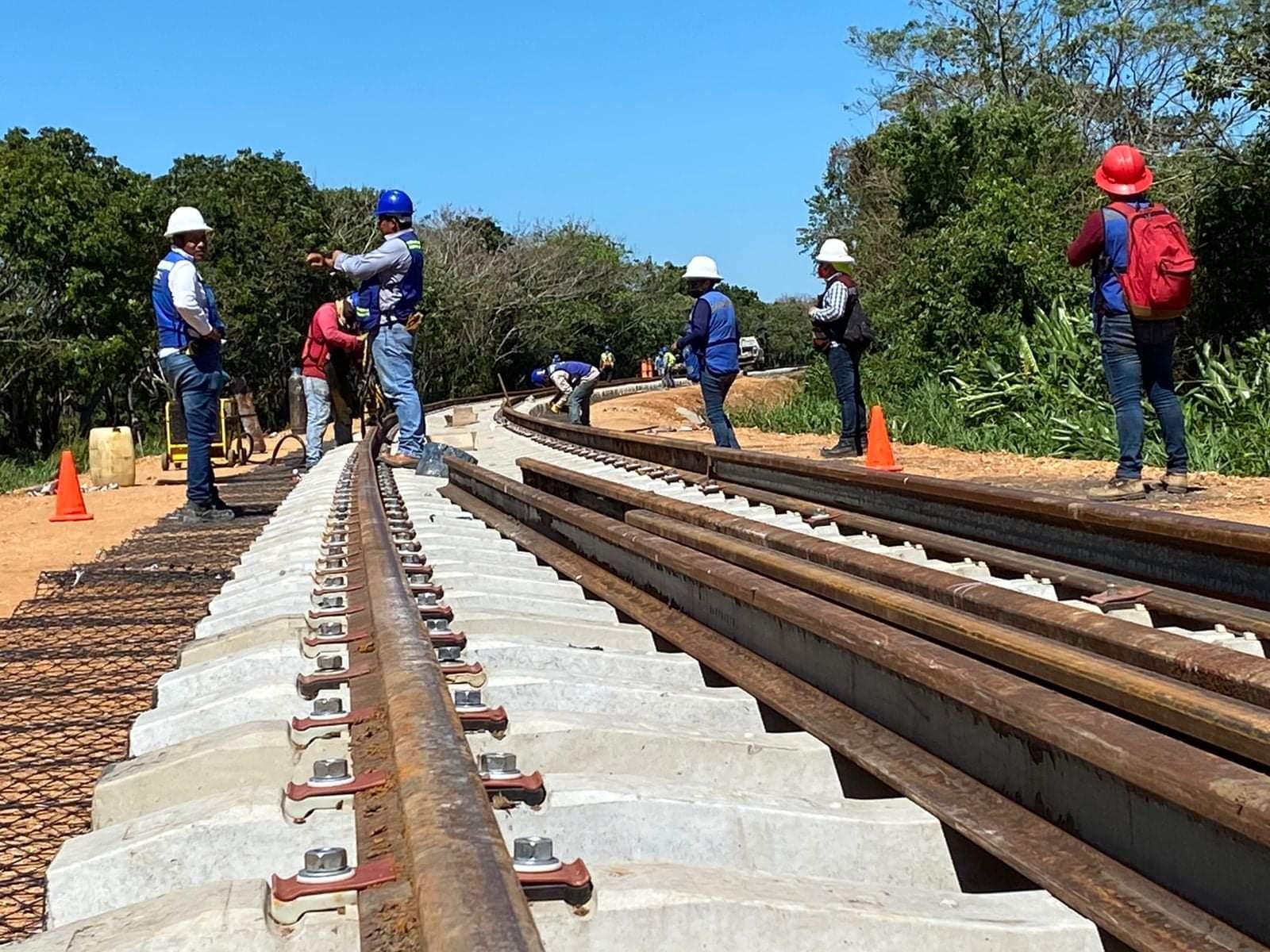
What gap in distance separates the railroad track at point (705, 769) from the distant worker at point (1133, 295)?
3.25m

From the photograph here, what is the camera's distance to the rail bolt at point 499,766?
2.09m

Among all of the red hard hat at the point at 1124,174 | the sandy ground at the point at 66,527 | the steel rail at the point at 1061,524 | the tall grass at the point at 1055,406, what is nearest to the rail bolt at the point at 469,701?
the steel rail at the point at 1061,524

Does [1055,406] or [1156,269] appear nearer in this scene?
[1156,269]

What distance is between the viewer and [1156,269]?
7.25 m

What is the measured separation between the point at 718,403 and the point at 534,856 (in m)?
9.88

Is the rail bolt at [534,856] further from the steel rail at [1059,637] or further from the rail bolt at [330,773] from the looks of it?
the steel rail at [1059,637]

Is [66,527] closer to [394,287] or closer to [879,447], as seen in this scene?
[394,287]

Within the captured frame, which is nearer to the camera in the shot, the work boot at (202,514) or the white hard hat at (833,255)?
the work boot at (202,514)

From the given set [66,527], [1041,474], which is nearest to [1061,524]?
[1041,474]

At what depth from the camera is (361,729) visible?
2.39 metres

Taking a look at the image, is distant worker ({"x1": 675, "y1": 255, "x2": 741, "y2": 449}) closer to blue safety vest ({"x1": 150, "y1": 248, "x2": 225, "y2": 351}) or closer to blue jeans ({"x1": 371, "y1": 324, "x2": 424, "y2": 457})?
blue jeans ({"x1": 371, "y1": 324, "x2": 424, "y2": 457})

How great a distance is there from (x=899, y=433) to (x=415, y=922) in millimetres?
14327

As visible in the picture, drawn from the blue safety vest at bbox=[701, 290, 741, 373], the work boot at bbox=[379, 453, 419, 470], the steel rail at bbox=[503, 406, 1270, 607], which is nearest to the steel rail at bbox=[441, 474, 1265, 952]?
the steel rail at bbox=[503, 406, 1270, 607]

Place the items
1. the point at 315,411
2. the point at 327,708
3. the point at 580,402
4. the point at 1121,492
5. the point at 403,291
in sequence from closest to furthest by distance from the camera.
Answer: the point at 327,708 < the point at 1121,492 < the point at 403,291 < the point at 315,411 < the point at 580,402
